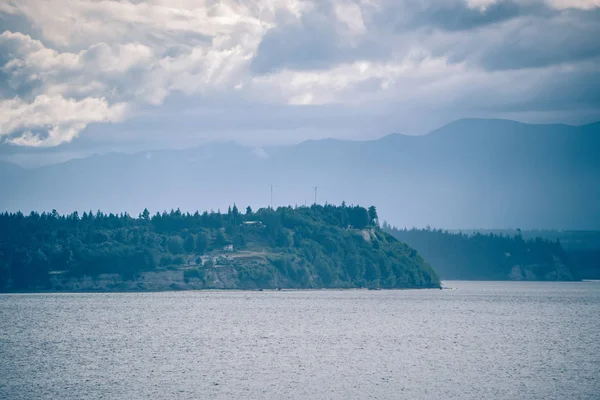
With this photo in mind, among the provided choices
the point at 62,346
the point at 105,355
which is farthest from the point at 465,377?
the point at 62,346

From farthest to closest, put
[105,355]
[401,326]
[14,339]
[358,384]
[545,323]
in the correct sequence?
[545,323], [401,326], [14,339], [105,355], [358,384]

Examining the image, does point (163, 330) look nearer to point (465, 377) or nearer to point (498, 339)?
point (498, 339)

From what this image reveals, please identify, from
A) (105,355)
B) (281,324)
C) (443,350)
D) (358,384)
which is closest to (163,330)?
(281,324)

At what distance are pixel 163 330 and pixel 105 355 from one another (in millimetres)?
39674

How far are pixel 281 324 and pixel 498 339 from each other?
45728 mm

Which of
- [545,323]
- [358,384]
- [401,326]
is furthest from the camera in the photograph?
[545,323]

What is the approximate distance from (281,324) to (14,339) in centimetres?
5289

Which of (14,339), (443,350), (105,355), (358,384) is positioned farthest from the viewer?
(14,339)

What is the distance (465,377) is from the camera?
94.6 metres

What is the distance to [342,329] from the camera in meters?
158

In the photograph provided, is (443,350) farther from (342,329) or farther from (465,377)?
(342,329)

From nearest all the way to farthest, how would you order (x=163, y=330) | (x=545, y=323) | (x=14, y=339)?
(x=14, y=339) → (x=163, y=330) → (x=545, y=323)

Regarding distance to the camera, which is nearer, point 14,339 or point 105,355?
point 105,355

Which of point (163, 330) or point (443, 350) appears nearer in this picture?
point (443, 350)
